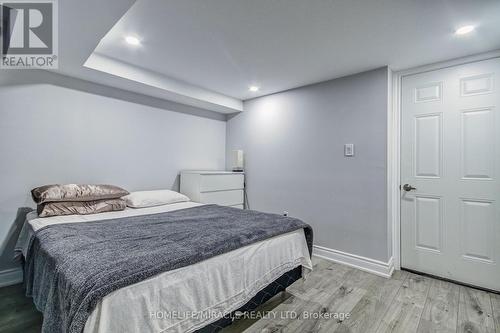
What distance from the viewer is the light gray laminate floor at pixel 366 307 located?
1667 millimetres

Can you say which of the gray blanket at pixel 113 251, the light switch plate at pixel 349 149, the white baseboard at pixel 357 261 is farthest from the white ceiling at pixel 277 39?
the white baseboard at pixel 357 261

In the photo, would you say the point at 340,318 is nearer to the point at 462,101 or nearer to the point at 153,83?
the point at 462,101

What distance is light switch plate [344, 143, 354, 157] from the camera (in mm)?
2754

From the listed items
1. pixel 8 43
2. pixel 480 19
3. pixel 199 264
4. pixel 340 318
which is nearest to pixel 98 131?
pixel 8 43

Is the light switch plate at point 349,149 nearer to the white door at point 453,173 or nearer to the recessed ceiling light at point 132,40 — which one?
the white door at point 453,173

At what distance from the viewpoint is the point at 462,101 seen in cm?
231

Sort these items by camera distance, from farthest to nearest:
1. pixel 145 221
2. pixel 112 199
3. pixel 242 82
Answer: pixel 242 82, pixel 112 199, pixel 145 221

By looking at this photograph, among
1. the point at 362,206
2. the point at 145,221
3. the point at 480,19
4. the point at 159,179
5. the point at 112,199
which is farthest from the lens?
the point at 159,179

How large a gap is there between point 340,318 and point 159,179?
2.63m

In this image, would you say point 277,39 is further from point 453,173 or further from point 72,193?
point 72,193

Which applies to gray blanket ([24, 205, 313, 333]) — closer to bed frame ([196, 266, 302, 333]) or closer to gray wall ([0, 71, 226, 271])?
bed frame ([196, 266, 302, 333])

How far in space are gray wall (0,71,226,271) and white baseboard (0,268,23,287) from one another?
0.23 feet

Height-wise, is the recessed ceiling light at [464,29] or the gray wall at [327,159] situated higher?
the recessed ceiling light at [464,29]

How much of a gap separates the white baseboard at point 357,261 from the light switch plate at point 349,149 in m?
1.17
